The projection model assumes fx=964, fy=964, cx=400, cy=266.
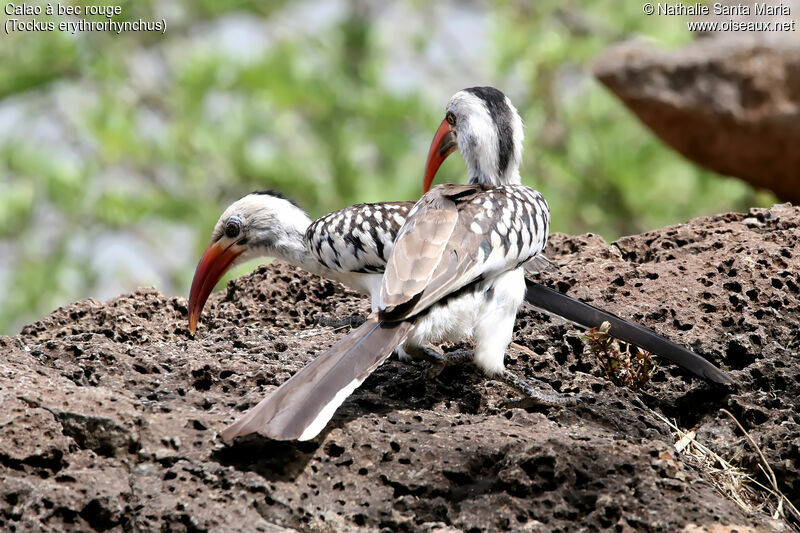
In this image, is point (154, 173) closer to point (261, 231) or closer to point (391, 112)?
point (391, 112)

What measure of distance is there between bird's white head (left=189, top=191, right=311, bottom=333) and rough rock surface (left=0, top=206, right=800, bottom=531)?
18 centimetres

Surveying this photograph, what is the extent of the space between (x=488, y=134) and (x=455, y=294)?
1230mm

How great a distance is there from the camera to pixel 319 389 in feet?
10.1

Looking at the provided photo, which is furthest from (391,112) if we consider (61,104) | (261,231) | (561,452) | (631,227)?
(561,452)

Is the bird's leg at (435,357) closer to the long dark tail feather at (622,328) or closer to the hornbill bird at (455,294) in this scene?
the hornbill bird at (455,294)

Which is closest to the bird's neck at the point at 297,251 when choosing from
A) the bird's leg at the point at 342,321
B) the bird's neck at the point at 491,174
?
the bird's leg at the point at 342,321

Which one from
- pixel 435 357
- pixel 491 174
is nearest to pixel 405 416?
pixel 435 357

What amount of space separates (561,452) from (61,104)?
1198cm

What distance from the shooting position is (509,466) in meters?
2.84

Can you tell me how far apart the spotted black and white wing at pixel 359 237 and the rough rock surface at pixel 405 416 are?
0.29 meters

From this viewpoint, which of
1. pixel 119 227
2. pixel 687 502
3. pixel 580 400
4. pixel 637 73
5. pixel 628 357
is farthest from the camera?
pixel 119 227

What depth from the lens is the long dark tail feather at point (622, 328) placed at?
3.83 meters

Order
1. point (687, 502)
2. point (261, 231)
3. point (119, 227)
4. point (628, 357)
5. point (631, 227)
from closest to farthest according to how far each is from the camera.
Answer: point (687, 502) < point (628, 357) < point (261, 231) < point (631, 227) < point (119, 227)

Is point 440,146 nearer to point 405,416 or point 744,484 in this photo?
point 405,416
